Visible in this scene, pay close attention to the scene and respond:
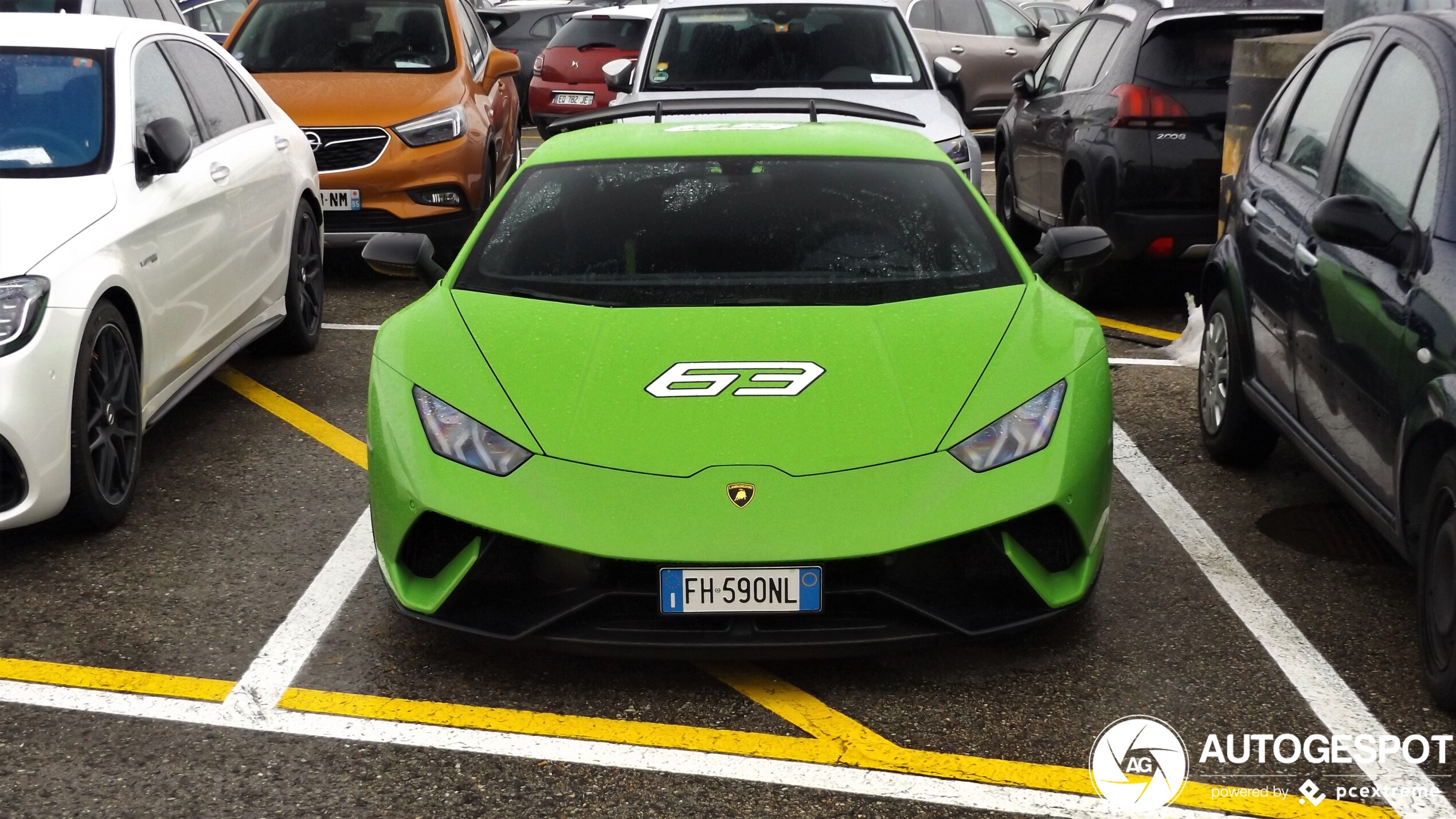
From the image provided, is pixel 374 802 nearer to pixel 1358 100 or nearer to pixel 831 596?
pixel 831 596

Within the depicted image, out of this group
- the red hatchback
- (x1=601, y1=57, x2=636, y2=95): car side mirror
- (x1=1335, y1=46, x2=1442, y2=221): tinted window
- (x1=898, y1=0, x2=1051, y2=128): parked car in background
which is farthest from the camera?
(x1=898, y1=0, x2=1051, y2=128): parked car in background

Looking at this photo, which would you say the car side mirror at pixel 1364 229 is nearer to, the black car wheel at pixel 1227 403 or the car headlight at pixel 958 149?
the black car wheel at pixel 1227 403

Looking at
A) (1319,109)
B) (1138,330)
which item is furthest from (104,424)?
(1138,330)

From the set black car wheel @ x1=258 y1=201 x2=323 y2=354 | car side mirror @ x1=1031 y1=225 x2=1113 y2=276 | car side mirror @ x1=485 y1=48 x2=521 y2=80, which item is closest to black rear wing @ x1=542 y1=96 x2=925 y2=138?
car side mirror @ x1=1031 y1=225 x2=1113 y2=276

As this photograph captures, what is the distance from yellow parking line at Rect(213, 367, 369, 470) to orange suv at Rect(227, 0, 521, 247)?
2044 mm

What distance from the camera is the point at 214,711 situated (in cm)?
381

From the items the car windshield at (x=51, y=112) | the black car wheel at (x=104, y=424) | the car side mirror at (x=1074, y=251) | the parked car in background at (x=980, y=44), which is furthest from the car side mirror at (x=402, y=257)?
the parked car in background at (x=980, y=44)

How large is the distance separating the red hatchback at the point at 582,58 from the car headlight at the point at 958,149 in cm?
932

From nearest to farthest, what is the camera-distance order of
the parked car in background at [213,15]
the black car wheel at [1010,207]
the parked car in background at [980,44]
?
the black car wheel at [1010,207] → the parked car in background at [213,15] → the parked car in background at [980,44]

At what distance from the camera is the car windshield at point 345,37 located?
990 centimetres

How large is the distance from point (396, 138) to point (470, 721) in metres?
6.09

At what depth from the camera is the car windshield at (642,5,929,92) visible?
911cm

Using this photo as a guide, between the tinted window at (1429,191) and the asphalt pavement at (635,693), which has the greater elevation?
the tinted window at (1429,191)

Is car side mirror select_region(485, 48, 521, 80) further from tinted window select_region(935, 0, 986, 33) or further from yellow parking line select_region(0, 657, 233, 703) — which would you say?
tinted window select_region(935, 0, 986, 33)
